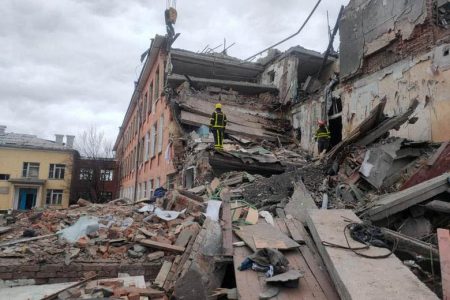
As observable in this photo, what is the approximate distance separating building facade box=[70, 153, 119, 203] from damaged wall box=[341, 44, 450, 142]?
29811 mm

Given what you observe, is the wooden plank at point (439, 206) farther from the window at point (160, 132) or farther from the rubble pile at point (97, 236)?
the window at point (160, 132)

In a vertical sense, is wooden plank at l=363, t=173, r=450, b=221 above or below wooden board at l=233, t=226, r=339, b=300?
above

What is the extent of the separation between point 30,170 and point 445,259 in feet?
131

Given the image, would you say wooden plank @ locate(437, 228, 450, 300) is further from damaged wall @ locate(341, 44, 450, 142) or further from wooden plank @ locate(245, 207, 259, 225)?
damaged wall @ locate(341, 44, 450, 142)

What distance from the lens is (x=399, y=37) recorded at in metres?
9.95

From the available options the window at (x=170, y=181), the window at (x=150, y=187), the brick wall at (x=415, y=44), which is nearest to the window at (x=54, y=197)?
the window at (x=150, y=187)

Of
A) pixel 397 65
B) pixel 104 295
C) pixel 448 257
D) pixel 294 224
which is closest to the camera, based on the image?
pixel 448 257

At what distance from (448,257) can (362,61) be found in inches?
344

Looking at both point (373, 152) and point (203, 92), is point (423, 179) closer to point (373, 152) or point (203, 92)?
point (373, 152)

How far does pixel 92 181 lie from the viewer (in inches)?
1411

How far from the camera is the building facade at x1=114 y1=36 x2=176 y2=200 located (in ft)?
51.7

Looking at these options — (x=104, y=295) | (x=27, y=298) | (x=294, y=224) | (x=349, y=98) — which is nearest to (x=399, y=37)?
(x=349, y=98)

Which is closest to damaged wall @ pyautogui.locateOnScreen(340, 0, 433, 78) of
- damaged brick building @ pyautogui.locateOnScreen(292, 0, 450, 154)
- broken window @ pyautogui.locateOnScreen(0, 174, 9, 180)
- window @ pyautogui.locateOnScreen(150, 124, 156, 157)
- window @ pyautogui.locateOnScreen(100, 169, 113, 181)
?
damaged brick building @ pyautogui.locateOnScreen(292, 0, 450, 154)

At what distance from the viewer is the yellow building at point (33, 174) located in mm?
35531
